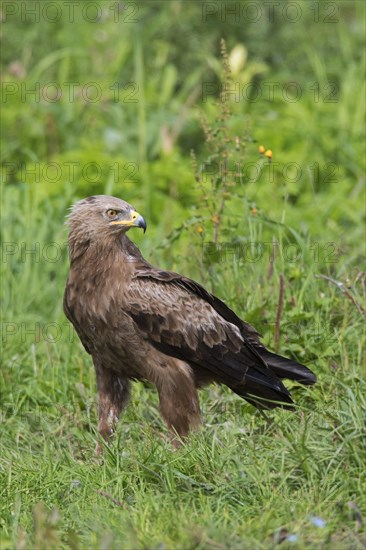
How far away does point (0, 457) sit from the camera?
5238 millimetres

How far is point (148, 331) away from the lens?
5.32 m

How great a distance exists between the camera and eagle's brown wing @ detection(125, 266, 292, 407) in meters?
5.34

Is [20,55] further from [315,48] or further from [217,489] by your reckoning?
[217,489]

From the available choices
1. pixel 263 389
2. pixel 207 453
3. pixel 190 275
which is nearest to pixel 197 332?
pixel 263 389

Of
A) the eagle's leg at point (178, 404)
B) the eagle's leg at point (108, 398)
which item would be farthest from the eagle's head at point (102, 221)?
the eagle's leg at point (178, 404)

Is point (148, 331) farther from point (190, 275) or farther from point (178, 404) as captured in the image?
point (190, 275)

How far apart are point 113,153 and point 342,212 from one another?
1954 millimetres

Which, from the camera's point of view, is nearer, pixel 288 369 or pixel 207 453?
pixel 207 453

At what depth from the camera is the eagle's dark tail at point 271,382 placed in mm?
5441

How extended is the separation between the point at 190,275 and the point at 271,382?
62.0 inches

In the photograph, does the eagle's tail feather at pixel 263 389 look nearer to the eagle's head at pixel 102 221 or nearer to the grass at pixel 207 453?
the grass at pixel 207 453

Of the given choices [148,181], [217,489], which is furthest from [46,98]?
[217,489]

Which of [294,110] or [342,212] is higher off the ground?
[294,110]

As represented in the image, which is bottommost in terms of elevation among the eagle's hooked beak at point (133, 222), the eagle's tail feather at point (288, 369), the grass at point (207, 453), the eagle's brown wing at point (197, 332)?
the grass at point (207, 453)
